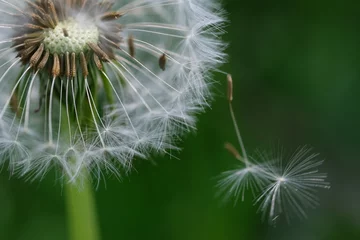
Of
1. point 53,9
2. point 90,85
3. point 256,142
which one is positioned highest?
point 256,142

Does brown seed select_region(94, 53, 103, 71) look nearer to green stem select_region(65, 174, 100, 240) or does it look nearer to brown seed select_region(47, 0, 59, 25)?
brown seed select_region(47, 0, 59, 25)

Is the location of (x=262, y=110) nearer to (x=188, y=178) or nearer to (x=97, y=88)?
(x=188, y=178)

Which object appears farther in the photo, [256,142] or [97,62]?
[256,142]

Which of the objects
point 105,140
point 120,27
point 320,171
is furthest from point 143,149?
point 320,171

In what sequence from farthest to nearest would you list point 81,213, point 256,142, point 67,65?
point 256,142, point 81,213, point 67,65

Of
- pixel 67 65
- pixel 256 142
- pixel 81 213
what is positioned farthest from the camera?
pixel 256 142

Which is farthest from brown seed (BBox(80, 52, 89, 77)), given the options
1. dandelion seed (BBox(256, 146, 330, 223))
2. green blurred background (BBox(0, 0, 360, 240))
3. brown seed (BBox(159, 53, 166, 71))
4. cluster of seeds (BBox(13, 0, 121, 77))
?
green blurred background (BBox(0, 0, 360, 240))

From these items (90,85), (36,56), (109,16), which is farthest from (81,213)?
(109,16)

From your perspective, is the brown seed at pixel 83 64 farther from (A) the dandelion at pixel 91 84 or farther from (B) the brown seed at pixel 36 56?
(B) the brown seed at pixel 36 56

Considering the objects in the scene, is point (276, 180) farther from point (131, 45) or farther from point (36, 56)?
point (36, 56)
